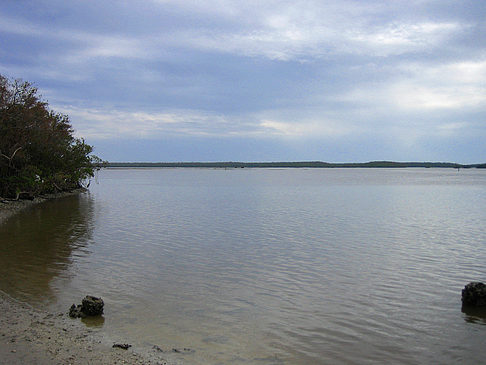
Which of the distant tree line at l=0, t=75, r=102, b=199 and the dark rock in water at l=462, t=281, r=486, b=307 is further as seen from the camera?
the distant tree line at l=0, t=75, r=102, b=199

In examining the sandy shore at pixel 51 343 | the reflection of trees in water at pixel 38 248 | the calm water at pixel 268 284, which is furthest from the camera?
the reflection of trees in water at pixel 38 248

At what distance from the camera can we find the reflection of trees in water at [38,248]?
10594 millimetres

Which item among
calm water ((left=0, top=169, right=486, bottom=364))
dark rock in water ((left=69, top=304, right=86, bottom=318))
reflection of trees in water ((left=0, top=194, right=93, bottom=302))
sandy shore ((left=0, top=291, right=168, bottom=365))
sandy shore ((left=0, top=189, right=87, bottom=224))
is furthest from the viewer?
sandy shore ((left=0, top=189, right=87, bottom=224))

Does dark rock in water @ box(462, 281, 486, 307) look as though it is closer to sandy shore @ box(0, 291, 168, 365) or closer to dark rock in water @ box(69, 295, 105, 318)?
sandy shore @ box(0, 291, 168, 365)

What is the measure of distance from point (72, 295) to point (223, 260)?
5.47 metres

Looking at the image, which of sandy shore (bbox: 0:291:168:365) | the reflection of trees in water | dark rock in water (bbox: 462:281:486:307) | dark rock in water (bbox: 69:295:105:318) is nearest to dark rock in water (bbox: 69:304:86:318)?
Answer: dark rock in water (bbox: 69:295:105:318)

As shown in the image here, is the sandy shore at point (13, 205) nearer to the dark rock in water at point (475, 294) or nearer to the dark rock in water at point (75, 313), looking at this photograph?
the dark rock in water at point (75, 313)

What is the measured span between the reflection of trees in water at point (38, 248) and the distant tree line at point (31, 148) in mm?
5292

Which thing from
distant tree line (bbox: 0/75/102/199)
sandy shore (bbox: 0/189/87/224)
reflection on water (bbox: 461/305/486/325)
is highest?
distant tree line (bbox: 0/75/102/199)

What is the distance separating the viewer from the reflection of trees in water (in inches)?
417

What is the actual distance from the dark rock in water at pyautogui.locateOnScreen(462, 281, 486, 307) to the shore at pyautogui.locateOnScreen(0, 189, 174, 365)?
22.1 feet

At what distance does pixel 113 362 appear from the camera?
620 cm

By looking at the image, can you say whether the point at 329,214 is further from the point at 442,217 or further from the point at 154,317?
the point at 154,317

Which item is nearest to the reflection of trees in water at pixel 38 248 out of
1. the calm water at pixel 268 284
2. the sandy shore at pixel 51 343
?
the calm water at pixel 268 284
